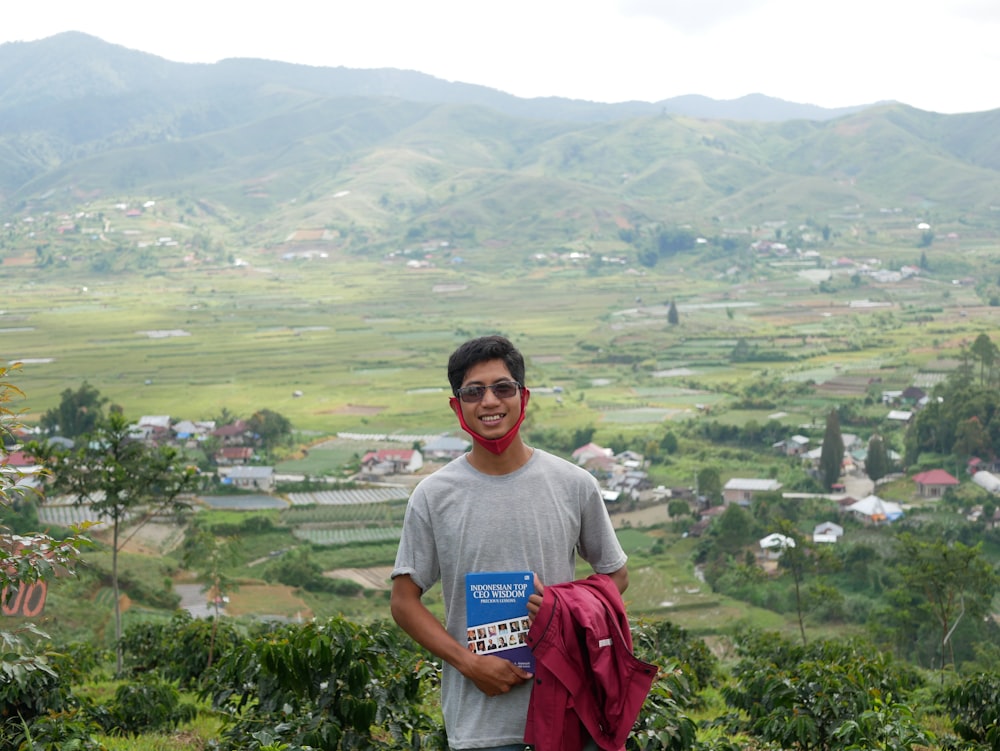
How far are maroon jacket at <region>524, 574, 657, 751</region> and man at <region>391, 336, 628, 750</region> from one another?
65mm

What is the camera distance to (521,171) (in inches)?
5399

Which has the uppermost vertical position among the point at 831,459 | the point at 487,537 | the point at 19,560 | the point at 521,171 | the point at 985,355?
the point at 521,171

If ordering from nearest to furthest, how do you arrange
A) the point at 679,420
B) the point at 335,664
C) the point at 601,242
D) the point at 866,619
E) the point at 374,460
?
the point at 335,664 → the point at 866,619 → the point at 374,460 → the point at 679,420 → the point at 601,242

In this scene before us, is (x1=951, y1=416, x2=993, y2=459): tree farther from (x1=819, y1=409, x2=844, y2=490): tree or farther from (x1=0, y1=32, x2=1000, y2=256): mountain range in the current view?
(x1=0, y1=32, x2=1000, y2=256): mountain range

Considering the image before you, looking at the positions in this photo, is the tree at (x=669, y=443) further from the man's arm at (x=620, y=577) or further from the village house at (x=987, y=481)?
the man's arm at (x=620, y=577)

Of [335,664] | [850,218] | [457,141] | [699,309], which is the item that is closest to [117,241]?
[699,309]

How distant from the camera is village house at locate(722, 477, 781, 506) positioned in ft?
95.0

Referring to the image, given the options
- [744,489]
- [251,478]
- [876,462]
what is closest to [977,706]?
[744,489]

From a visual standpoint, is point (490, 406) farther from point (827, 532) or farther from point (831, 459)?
point (831, 459)

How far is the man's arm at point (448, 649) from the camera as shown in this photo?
2340mm

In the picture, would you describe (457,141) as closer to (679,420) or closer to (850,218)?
(850,218)

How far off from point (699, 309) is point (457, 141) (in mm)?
105045

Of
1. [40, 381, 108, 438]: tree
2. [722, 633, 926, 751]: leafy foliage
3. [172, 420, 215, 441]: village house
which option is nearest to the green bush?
[722, 633, 926, 751]: leafy foliage

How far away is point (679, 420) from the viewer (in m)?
38.4
